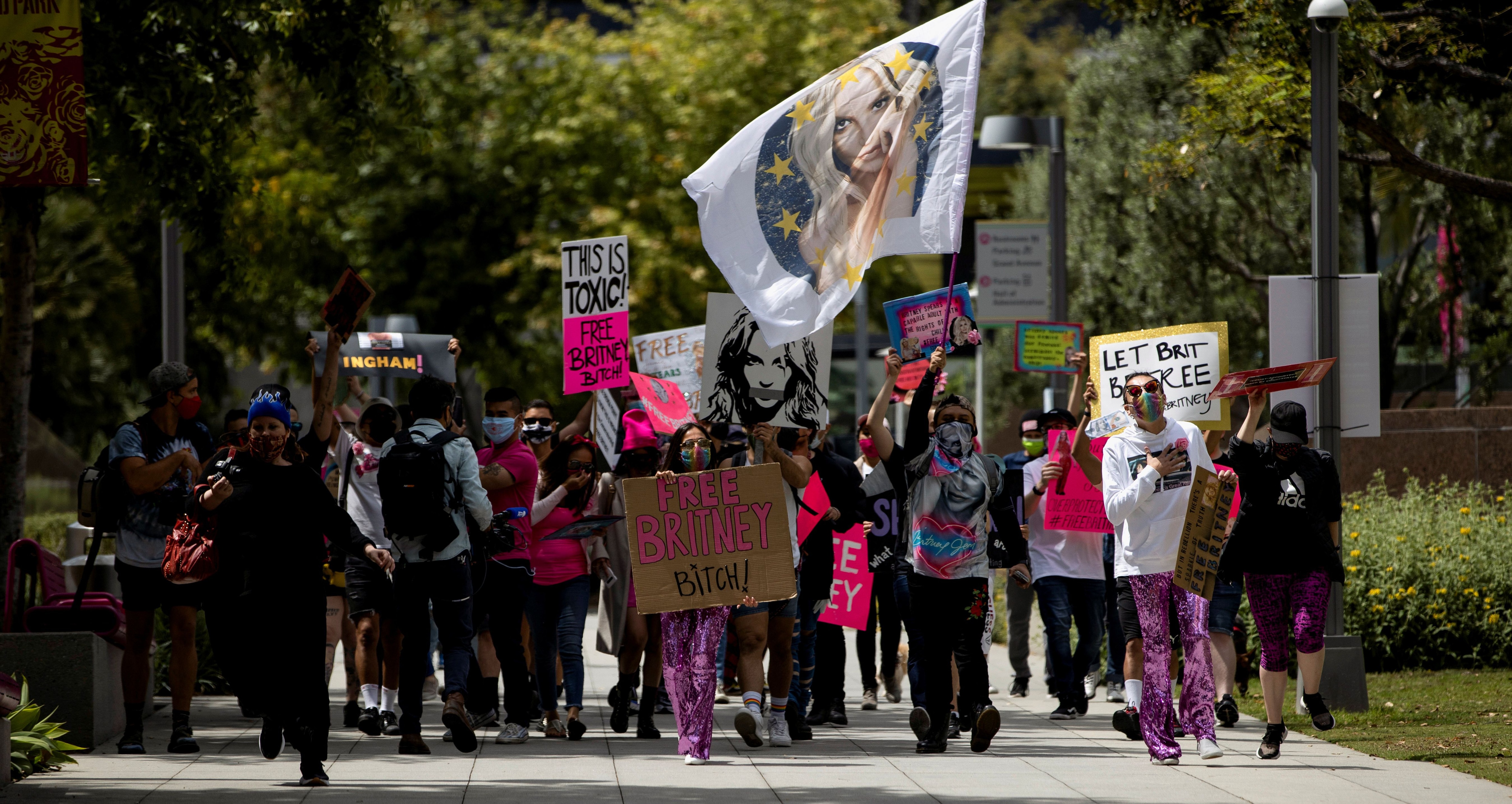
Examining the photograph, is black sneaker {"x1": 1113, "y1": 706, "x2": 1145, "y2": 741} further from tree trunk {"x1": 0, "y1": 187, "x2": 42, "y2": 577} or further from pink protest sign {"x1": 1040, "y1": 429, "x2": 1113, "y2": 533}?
tree trunk {"x1": 0, "y1": 187, "x2": 42, "y2": 577}

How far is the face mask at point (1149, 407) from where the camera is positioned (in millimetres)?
8508

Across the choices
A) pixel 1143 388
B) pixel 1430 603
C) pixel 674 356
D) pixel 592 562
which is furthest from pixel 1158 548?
pixel 1430 603

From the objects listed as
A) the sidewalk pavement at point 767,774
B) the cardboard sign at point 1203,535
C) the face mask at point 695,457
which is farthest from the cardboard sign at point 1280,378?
the face mask at point 695,457

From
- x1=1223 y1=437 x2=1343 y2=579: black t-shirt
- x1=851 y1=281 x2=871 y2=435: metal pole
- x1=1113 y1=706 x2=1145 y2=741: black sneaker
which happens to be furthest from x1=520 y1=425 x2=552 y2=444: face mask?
x1=851 y1=281 x2=871 y2=435: metal pole

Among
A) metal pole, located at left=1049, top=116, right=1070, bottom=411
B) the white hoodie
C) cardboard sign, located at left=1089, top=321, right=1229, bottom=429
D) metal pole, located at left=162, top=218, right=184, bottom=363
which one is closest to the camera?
the white hoodie

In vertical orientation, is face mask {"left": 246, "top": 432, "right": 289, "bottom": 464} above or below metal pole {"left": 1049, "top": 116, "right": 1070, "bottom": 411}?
below

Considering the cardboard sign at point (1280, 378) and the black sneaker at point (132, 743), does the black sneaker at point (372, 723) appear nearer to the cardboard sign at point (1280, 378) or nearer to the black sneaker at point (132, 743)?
the black sneaker at point (132, 743)

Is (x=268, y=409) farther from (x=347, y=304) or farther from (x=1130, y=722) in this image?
(x=1130, y=722)

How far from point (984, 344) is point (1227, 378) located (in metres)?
22.6

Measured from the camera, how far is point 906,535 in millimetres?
9164

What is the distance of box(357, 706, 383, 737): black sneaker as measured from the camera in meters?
9.96

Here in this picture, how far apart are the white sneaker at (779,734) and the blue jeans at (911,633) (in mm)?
736

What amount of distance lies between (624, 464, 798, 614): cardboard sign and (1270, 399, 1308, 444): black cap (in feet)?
8.43

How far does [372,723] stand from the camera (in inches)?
392
